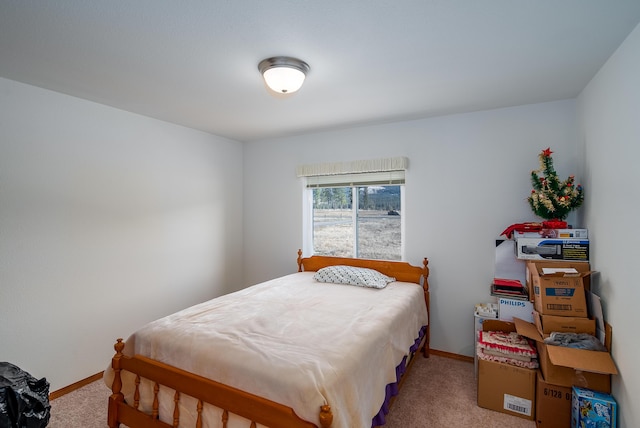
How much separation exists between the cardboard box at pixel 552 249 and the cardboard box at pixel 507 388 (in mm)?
863

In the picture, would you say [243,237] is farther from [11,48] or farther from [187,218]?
[11,48]

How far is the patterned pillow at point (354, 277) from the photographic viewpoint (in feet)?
10.1

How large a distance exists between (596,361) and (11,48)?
3.94 m

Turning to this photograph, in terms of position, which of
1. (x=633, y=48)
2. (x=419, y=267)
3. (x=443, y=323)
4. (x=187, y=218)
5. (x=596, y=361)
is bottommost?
(x=443, y=323)

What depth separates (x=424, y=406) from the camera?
2.36m

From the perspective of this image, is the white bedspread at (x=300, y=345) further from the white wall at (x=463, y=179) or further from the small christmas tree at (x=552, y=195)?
the small christmas tree at (x=552, y=195)

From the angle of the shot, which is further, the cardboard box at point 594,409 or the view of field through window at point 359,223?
the view of field through window at point 359,223

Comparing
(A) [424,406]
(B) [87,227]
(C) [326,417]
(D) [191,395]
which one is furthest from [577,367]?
(B) [87,227]

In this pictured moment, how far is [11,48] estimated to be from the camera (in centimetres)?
185

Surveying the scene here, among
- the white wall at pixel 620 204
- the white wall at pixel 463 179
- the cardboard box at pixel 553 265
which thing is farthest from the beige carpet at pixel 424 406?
the cardboard box at pixel 553 265

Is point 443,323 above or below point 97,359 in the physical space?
above

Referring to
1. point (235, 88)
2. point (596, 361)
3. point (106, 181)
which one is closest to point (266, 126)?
point (235, 88)

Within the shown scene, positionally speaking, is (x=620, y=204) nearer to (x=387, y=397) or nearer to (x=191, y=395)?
(x=387, y=397)

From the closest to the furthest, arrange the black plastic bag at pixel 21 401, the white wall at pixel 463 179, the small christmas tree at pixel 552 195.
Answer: the black plastic bag at pixel 21 401
the small christmas tree at pixel 552 195
the white wall at pixel 463 179
